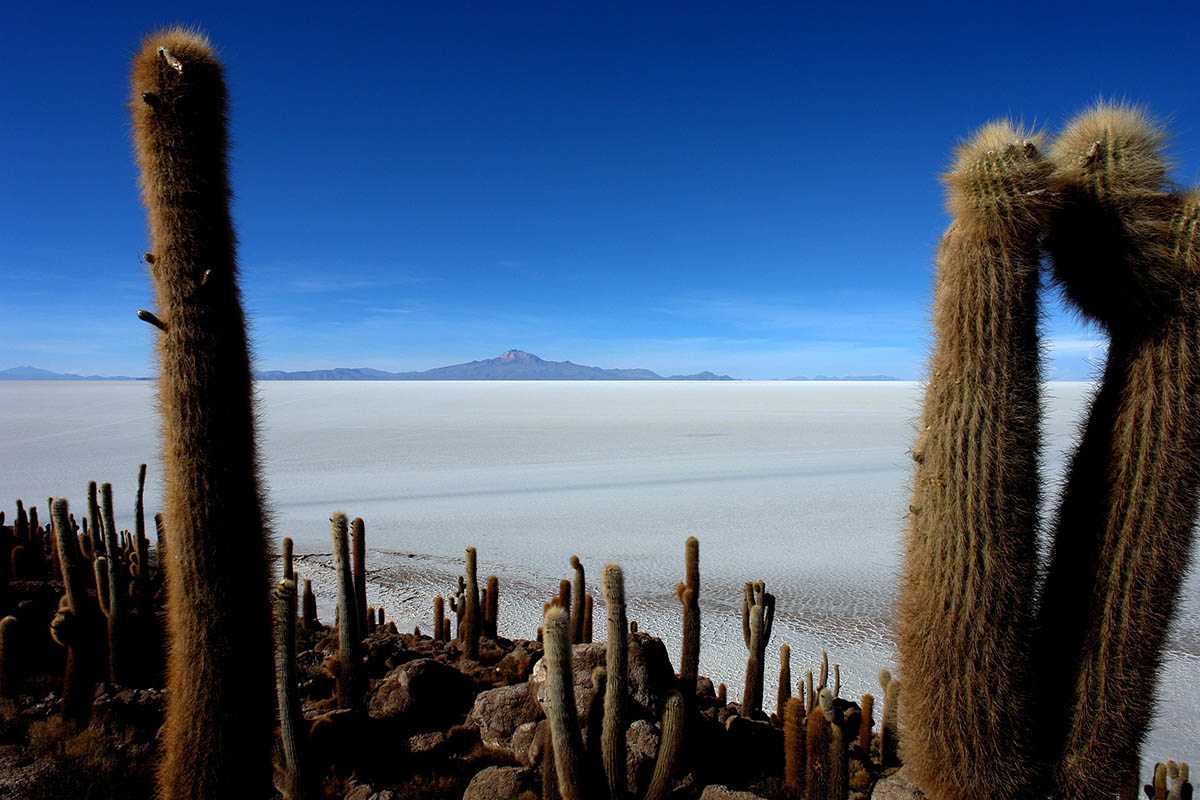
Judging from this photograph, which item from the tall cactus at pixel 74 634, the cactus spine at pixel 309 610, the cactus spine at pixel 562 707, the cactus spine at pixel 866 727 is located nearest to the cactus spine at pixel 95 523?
the tall cactus at pixel 74 634

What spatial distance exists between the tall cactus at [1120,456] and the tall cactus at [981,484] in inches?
8.4

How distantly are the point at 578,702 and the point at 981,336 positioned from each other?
2423mm

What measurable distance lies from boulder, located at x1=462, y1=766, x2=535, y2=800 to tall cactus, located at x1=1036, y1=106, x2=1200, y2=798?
6.82 feet

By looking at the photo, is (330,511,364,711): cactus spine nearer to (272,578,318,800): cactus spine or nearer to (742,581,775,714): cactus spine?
(272,578,318,800): cactus spine

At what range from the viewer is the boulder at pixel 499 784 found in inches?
112

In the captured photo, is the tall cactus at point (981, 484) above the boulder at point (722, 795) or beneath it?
above

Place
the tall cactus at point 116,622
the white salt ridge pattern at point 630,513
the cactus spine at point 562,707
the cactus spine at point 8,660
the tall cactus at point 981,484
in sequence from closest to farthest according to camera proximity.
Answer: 1. the tall cactus at point 981,484
2. the cactus spine at point 562,707
3. the cactus spine at point 8,660
4. the tall cactus at point 116,622
5. the white salt ridge pattern at point 630,513

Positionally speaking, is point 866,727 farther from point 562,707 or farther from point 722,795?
point 562,707

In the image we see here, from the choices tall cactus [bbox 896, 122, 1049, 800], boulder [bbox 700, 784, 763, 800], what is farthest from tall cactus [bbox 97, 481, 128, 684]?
tall cactus [bbox 896, 122, 1049, 800]

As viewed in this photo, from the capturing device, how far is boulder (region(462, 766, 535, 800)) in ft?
9.32

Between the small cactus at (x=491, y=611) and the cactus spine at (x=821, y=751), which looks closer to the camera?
the cactus spine at (x=821, y=751)

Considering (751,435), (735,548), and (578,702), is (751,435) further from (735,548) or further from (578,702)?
(578,702)

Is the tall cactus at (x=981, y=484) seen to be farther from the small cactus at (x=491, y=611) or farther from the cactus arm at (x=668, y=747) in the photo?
the small cactus at (x=491, y=611)

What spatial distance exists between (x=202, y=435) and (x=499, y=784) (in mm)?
1882
